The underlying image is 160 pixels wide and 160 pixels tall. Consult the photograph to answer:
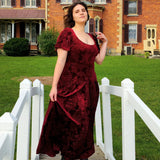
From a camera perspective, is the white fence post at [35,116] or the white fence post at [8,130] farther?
the white fence post at [35,116]

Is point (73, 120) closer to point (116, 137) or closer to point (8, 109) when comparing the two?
point (116, 137)

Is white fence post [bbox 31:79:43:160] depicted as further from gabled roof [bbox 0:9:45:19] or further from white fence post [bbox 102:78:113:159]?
gabled roof [bbox 0:9:45:19]

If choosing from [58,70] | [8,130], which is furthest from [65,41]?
[8,130]

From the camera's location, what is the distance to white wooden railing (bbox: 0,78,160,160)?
149 cm

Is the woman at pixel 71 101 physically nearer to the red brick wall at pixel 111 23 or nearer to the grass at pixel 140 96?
the grass at pixel 140 96

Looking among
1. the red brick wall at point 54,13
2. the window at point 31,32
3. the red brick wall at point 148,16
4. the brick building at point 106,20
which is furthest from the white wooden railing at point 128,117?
the red brick wall at point 148,16

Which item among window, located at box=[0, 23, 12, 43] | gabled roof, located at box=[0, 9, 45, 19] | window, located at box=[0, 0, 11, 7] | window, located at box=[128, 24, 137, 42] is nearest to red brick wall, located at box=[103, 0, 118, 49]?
window, located at box=[128, 24, 137, 42]

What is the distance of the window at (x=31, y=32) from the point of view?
26672mm

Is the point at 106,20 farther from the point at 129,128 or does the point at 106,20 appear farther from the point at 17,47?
the point at 129,128

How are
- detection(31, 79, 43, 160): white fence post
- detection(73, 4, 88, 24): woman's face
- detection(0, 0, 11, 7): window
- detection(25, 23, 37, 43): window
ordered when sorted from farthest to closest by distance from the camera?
detection(0, 0, 11, 7): window → detection(25, 23, 37, 43): window → detection(31, 79, 43, 160): white fence post → detection(73, 4, 88, 24): woman's face

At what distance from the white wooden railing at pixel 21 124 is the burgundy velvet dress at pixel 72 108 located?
9.1 inches

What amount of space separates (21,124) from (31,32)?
24830mm

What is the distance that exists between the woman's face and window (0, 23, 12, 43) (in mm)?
25033

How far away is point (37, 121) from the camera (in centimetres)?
341
